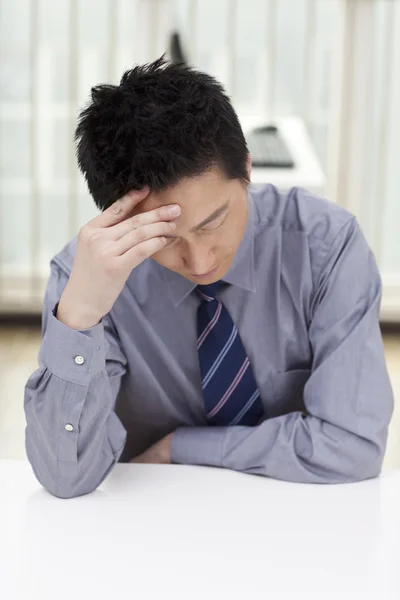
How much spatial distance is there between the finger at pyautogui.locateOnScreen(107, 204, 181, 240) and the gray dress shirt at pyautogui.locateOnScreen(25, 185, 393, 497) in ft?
0.48

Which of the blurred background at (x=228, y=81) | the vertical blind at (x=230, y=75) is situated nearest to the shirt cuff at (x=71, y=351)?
the blurred background at (x=228, y=81)

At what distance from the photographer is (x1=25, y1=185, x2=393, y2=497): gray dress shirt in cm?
135

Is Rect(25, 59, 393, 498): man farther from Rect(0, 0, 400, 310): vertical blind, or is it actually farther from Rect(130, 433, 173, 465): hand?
Rect(0, 0, 400, 310): vertical blind

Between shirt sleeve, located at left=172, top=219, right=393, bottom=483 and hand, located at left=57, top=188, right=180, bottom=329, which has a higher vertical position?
hand, located at left=57, top=188, right=180, bottom=329

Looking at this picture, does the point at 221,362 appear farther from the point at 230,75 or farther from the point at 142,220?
the point at 230,75

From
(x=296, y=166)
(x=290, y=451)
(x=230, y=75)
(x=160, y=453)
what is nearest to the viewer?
(x=290, y=451)

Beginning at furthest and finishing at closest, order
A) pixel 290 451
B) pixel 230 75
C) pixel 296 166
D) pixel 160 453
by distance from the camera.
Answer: pixel 230 75 < pixel 296 166 < pixel 160 453 < pixel 290 451

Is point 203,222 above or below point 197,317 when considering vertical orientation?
above

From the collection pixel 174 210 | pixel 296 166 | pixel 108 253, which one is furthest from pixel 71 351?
pixel 296 166

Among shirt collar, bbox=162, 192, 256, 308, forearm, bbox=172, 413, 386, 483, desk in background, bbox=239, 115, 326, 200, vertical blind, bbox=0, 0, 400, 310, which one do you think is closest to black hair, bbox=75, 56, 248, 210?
shirt collar, bbox=162, 192, 256, 308

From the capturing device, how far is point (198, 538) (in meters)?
1.17

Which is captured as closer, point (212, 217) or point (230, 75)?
point (212, 217)

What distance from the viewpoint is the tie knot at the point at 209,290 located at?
59.6 inches

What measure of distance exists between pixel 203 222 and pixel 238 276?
0.87ft
